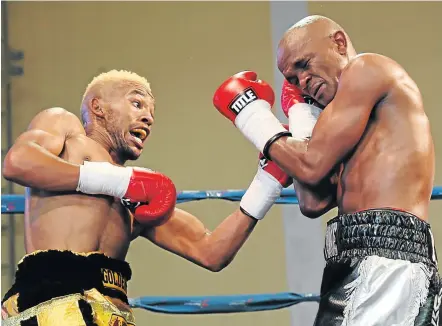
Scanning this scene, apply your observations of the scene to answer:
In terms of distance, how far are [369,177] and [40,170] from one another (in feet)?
2.64

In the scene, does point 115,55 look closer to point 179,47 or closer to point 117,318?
point 179,47

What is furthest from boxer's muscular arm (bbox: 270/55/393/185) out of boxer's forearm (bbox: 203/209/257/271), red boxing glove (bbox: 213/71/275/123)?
boxer's forearm (bbox: 203/209/257/271)

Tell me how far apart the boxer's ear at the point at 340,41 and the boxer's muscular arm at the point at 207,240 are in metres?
0.59

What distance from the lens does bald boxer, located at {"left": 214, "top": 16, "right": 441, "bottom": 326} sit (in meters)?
1.38

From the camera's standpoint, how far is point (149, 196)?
5.86 ft

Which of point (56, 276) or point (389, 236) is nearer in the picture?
point (389, 236)

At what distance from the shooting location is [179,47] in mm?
4117

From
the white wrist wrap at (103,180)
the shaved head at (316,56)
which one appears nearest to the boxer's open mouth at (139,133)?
the white wrist wrap at (103,180)

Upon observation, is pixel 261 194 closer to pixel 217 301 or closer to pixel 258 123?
pixel 258 123

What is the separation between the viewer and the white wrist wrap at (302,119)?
1681 millimetres

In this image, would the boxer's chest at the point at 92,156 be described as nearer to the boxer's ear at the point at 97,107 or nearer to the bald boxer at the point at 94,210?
the bald boxer at the point at 94,210

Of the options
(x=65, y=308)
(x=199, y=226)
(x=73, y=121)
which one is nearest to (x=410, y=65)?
(x=199, y=226)

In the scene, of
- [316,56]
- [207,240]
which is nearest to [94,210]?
[207,240]

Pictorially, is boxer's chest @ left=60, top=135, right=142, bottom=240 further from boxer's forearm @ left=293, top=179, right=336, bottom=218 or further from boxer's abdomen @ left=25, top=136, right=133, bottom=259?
boxer's forearm @ left=293, top=179, right=336, bottom=218
